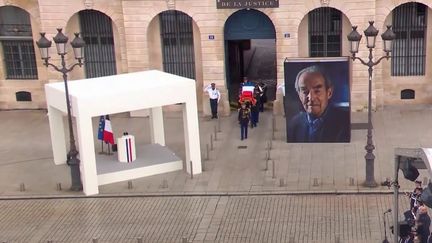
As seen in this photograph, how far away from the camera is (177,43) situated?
33125 millimetres

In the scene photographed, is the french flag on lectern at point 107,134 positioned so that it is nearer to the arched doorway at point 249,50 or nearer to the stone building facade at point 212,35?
the stone building facade at point 212,35

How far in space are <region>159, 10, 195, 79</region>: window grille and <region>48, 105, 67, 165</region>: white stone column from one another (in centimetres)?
760

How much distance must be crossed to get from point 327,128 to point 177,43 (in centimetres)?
827

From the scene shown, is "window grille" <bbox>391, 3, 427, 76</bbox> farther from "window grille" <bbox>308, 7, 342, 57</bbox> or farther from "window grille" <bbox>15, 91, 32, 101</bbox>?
"window grille" <bbox>15, 91, 32, 101</bbox>

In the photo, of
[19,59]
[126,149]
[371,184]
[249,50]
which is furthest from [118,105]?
[249,50]

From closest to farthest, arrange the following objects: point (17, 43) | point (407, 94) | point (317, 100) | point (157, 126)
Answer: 1. point (317, 100)
2. point (157, 126)
3. point (407, 94)
4. point (17, 43)

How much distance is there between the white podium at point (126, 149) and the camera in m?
26.0

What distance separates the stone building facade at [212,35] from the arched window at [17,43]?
479 mm

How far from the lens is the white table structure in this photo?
2370 cm

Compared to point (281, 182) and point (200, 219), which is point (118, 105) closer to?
point (200, 219)

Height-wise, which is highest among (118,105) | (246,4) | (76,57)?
(246,4)

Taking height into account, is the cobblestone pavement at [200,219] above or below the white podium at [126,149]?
below

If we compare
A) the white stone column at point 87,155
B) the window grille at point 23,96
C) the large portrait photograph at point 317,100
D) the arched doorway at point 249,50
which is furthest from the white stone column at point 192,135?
the window grille at point 23,96

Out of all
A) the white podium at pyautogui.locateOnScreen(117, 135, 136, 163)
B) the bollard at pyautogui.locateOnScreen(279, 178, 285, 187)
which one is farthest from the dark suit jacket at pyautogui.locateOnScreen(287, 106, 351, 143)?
the white podium at pyautogui.locateOnScreen(117, 135, 136, 163)
